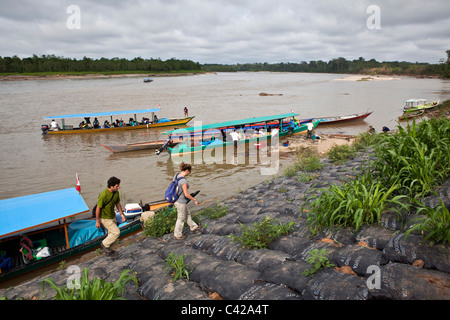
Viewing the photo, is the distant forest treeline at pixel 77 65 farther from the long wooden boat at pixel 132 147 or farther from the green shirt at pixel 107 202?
the green shirt at pixel 107 202

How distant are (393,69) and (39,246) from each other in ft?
390

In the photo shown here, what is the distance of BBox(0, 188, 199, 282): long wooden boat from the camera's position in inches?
256

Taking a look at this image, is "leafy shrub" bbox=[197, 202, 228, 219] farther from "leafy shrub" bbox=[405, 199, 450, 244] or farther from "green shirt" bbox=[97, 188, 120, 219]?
"leafy shrub" bbox=[405, 199, 450, 244]

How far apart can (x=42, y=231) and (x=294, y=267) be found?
7.05 metres

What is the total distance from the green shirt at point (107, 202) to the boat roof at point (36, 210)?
1.88 m

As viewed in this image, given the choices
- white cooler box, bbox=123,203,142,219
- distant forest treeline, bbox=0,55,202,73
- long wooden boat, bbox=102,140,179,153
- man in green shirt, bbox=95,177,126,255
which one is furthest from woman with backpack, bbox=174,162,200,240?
distant forest treeline, bbox=0,55,202,73

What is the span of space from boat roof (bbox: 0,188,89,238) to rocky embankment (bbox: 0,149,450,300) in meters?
1.92

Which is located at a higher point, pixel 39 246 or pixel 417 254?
pixel 417 254

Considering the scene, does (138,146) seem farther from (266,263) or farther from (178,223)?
(266,263)

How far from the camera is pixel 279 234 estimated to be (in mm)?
4621

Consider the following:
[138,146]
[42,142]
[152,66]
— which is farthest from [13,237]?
[152,66]

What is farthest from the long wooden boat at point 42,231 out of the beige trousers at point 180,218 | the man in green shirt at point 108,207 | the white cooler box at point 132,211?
the man in green shirt at point 108,207

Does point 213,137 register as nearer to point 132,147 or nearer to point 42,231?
point 132,147

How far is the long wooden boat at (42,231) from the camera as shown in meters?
6.51
